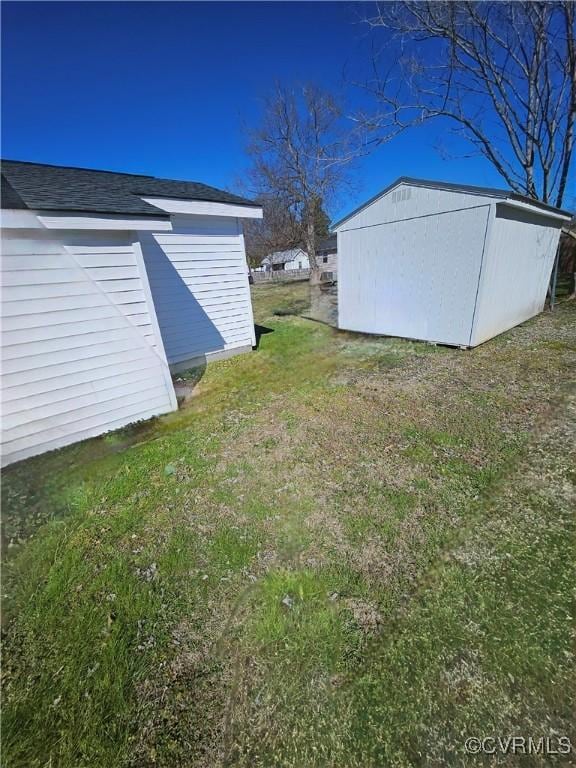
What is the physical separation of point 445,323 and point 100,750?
7137mm

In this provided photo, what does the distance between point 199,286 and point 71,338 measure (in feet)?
9.45

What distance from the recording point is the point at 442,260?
618 cm

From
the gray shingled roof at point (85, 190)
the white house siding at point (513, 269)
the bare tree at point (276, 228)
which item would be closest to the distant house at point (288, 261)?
the bare tree at point (276, 228)

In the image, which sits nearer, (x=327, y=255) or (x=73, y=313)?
(x=73, y=313)

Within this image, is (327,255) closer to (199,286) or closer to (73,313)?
(199,286)

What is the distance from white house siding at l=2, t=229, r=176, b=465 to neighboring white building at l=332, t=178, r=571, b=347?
5367 mm

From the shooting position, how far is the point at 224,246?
20.4 ft

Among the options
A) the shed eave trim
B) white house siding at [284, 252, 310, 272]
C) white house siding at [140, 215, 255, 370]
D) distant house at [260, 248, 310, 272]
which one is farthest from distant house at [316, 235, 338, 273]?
white house siding at [140, 215, 255, 370]

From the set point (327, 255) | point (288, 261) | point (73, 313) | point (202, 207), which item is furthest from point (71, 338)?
point (288, 261)

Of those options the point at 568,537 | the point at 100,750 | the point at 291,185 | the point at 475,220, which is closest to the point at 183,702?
the point at 100,750

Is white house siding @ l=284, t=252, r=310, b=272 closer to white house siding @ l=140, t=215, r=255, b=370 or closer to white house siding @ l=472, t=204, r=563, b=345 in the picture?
white house siding @ l=472, t=204, r=563, b=345

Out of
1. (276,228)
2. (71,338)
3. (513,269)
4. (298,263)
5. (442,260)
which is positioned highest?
(276,228)

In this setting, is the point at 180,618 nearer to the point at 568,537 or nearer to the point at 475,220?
the point at 568,537

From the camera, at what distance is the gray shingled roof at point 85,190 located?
338 cm
